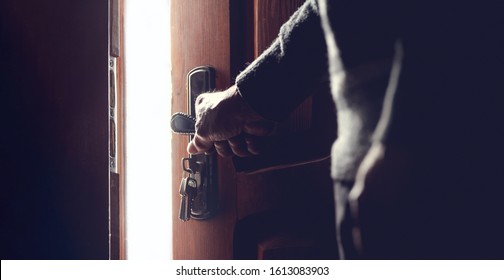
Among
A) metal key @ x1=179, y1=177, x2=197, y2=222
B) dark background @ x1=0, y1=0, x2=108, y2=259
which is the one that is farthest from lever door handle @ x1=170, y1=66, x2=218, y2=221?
dark background @ x1=0, y1=0, x2=108, y2=259

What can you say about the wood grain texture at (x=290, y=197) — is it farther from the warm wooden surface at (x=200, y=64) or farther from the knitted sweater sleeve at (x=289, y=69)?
the knitted sweater sleeve at (x=289, y=69)

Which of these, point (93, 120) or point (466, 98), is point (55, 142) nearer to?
point (93, 120)

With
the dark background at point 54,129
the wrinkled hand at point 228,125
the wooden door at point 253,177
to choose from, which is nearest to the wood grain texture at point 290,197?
the wooden door at point 253,177

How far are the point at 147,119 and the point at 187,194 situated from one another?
381 mm

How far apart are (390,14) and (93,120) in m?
0.56

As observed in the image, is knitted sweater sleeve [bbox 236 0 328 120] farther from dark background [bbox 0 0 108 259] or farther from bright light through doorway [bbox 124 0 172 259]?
bright light through doorway [bbox 124 0 172 259]

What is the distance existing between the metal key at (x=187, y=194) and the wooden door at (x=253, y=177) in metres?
0.04

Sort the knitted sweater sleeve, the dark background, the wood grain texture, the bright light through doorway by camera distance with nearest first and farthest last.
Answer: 1. the knitted sweater sleeve
2. the dark background
3. the wood grain texture
4. the bright light through doorway

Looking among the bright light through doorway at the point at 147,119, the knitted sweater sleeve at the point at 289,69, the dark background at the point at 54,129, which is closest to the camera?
the knitted sweater sleeve at the point at 289,69

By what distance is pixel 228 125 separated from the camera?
668 mm

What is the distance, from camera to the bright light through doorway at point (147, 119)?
1042 millimetres

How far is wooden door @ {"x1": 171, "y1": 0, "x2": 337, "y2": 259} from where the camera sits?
80cm

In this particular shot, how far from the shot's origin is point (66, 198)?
0.68m

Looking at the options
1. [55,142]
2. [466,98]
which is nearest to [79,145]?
[55,142]
